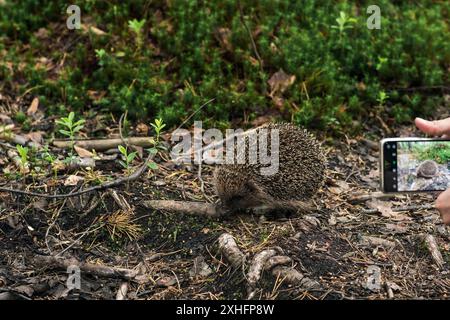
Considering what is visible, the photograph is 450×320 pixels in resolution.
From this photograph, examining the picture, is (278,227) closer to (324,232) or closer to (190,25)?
(324,232)

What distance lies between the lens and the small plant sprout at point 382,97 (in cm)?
775

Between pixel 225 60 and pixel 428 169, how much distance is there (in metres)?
3.79

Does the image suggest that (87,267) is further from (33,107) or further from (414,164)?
(33,107)

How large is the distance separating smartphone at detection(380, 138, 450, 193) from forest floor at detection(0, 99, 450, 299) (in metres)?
0.80

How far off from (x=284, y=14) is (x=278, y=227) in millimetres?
3707

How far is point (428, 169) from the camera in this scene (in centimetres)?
485

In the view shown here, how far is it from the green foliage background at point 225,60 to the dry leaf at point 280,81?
0.07 m

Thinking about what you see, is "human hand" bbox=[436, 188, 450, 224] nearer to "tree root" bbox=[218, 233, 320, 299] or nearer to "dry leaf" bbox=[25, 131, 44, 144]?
"tree root" bbox=[218, 233, 320, 299]

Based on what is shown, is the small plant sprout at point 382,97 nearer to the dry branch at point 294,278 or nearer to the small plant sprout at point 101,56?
the small plant sprout at point 101,56

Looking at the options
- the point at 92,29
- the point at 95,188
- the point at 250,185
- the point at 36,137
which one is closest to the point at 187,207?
the point at 250,185

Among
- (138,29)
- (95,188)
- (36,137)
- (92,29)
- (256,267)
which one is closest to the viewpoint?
(256,267)

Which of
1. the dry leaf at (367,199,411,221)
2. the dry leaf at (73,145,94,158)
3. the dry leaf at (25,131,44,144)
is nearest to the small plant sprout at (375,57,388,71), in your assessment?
the dry leaf at (367,199,411,221)

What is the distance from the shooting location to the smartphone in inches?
188

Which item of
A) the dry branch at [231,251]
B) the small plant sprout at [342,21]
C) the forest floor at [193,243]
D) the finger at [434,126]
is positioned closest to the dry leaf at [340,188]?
the forest floor at [193,243]
